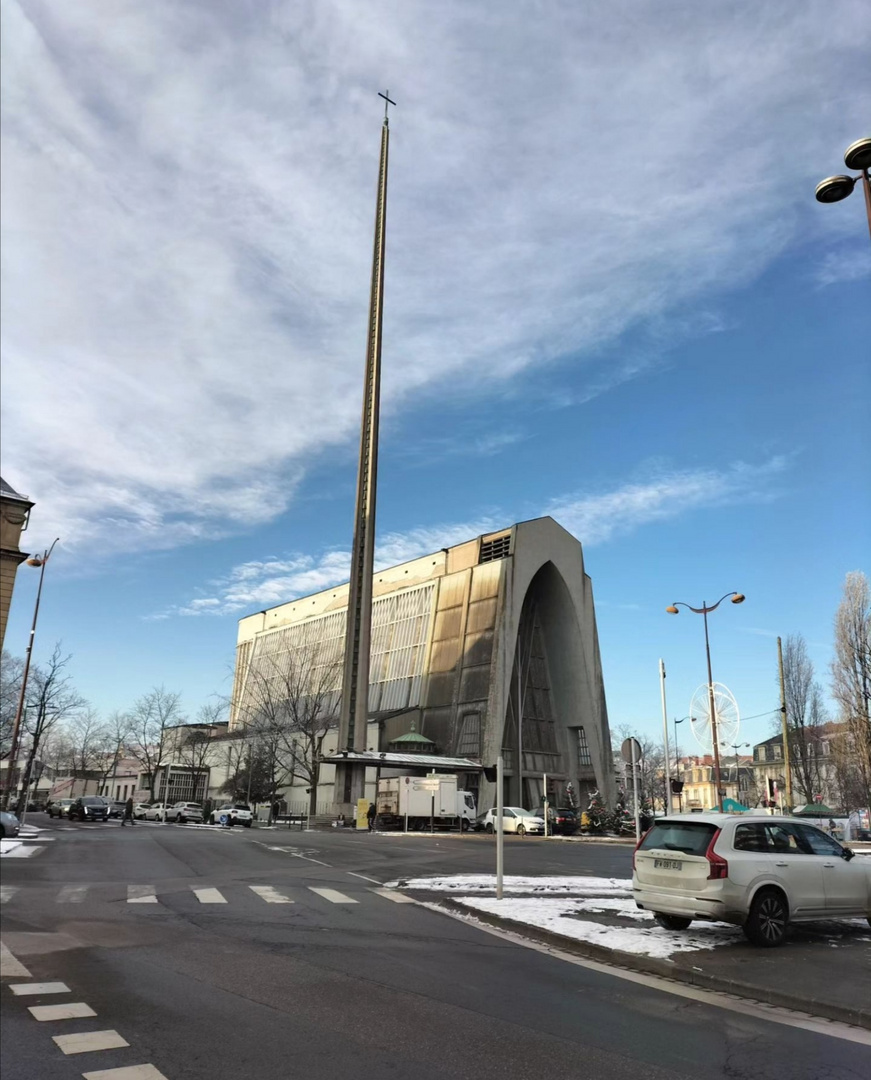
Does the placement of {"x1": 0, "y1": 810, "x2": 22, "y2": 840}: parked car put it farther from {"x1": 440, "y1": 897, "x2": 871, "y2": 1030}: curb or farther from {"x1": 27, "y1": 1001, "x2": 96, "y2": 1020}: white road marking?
{"x1": 27, "y1": 1001, "x2": 96, "y2": 1020}: white road marking

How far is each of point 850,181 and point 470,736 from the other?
58.0 m

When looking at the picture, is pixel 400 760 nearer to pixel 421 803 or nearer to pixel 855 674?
pixel 421 803

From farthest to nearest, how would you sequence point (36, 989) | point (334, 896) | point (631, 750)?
point (631, 750), point (334, 896), point (36, 989)

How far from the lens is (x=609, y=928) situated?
10.7 meters

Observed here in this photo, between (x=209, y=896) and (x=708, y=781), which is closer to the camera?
(x=209, y=896)

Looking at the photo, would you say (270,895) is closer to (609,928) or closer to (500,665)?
(609,928)

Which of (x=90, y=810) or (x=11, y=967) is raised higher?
(x=90, y=810)

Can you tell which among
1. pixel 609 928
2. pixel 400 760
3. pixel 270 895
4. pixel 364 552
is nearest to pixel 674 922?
pixel 609 928

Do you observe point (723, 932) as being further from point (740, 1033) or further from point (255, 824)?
point (255, 824)

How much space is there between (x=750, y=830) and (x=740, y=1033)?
14.2ft

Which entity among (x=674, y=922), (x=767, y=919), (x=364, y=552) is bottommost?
(x=674, y=922)

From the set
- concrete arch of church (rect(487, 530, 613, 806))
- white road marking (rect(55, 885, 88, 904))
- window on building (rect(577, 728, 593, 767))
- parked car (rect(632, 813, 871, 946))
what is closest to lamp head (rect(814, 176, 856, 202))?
parked car (rect(632, 813, 871, 946))

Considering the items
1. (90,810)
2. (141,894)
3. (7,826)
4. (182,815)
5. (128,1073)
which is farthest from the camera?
(182,815)

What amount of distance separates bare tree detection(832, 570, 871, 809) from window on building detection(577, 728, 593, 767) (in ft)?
95.2
